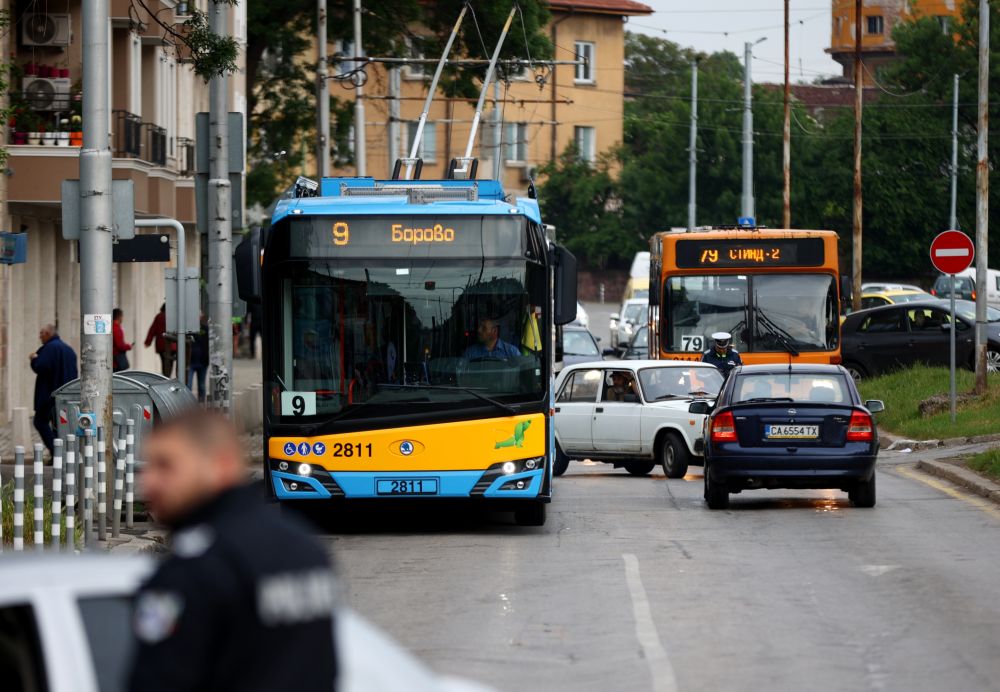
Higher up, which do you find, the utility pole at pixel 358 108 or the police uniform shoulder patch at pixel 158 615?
the utility pole at pixel 358 108

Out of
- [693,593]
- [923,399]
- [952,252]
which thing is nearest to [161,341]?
[923,399]

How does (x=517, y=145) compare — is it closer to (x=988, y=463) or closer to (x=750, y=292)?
(x=750, y=292)

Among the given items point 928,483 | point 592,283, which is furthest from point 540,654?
point 592,283

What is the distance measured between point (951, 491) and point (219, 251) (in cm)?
860

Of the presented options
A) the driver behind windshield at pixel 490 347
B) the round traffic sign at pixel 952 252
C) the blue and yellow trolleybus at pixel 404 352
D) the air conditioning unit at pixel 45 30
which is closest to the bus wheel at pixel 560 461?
the round traffic sign at pixel 952 252

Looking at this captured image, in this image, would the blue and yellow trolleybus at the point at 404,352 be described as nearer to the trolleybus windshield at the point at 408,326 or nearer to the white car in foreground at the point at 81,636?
the trolleybus windshield at the point at 408,326

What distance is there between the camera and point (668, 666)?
9.46m

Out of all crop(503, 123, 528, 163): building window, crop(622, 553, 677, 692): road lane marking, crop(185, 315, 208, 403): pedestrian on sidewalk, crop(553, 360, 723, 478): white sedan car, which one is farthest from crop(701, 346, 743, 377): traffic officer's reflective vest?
crop(503, 123, 528, 163): building window

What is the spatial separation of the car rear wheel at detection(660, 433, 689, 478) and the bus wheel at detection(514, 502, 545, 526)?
6.64 m

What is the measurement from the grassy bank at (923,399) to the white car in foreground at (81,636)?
22964 mm

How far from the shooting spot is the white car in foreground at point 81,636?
420 centimetres

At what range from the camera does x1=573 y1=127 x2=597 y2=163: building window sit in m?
90.8

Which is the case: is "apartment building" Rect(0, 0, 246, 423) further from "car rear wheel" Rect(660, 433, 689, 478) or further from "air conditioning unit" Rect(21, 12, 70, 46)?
"car rear wheel" Rect(660, 433, 689, 478)

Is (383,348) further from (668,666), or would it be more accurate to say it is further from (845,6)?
(845,6)
